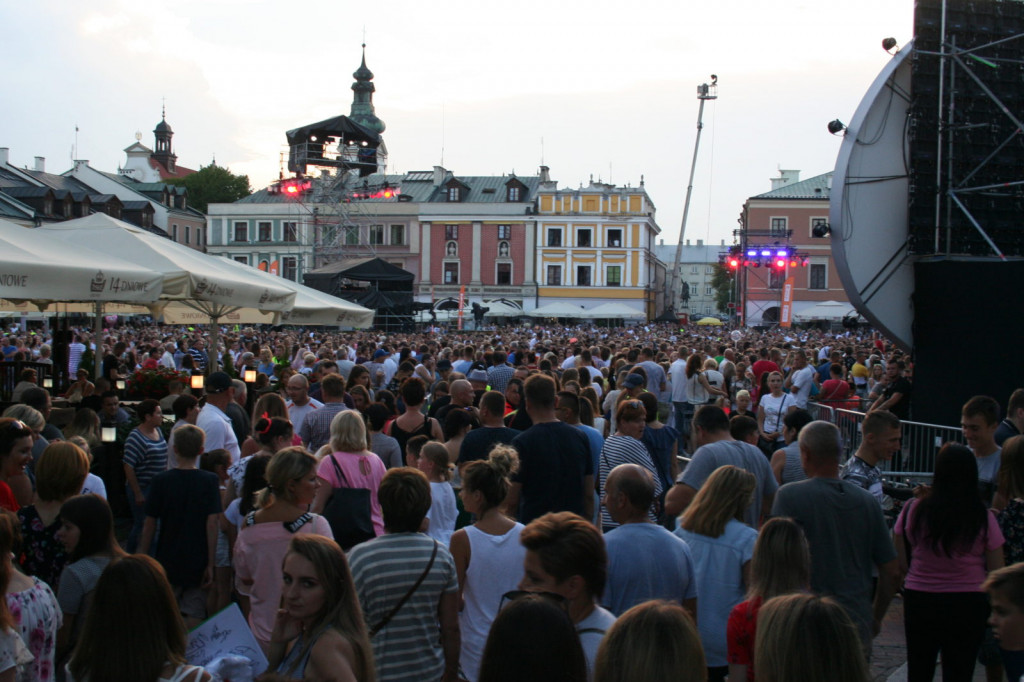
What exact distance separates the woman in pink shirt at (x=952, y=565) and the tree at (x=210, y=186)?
3464 inches

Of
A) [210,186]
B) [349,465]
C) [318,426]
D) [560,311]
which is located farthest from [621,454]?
[210,186]

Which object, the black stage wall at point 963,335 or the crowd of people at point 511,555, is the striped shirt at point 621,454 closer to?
the crowd of people at point 511,555

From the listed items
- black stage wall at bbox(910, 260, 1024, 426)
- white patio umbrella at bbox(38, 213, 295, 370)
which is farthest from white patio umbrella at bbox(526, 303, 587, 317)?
black stage wall at bbox(910, 260, 1024, 426)

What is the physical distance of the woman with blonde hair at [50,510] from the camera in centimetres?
432

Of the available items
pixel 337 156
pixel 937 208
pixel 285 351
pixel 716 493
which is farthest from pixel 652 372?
pixel 337 156

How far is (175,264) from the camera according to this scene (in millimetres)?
9672

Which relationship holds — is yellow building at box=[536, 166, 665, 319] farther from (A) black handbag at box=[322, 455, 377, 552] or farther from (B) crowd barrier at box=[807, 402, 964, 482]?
(A) black handbag at box=[322, 455, 377, 552]

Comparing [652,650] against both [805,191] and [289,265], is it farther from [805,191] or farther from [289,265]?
[289,265]

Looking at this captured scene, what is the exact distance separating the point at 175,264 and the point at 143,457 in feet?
11.0

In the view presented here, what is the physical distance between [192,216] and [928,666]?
77.1 meters

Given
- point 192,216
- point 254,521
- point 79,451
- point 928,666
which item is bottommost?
point 928,666

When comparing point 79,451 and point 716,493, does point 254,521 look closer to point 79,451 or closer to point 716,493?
point 79,451

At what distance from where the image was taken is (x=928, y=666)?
4.59 m

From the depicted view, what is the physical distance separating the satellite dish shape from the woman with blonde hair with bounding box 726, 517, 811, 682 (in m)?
7.44
